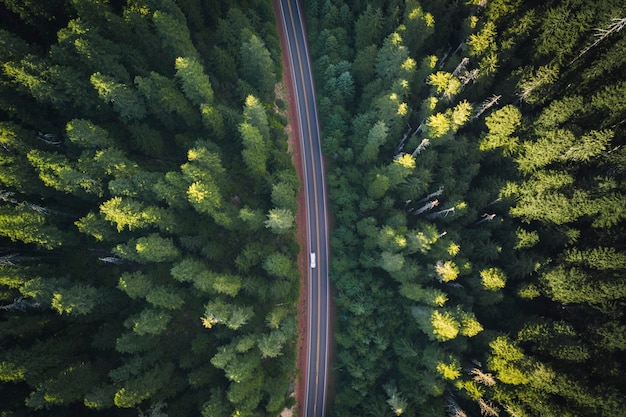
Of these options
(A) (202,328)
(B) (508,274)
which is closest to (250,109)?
(A) (202,328)

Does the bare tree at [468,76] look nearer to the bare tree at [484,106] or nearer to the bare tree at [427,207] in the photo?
the bare tree at [484,106]

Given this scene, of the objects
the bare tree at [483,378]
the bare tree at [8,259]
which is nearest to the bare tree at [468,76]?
the bare tree at [483,378]

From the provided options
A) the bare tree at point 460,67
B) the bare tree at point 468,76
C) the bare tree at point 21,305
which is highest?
the bare tree at point 21,305

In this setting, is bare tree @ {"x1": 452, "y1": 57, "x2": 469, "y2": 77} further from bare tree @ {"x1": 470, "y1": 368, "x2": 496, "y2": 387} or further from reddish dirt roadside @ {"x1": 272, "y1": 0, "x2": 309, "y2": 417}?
bare tree @ {"x1": 470, "y1": 368, "x2": 496, "y2": 387}

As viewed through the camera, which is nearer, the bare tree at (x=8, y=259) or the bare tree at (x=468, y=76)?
the bare tree at (x=8, y=259)

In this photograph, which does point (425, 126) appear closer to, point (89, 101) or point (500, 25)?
point (500, 25)

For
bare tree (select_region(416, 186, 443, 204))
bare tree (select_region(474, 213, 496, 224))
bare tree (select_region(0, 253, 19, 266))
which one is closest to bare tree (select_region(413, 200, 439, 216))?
bare tree (select_region(416, 186, 443, 204))
